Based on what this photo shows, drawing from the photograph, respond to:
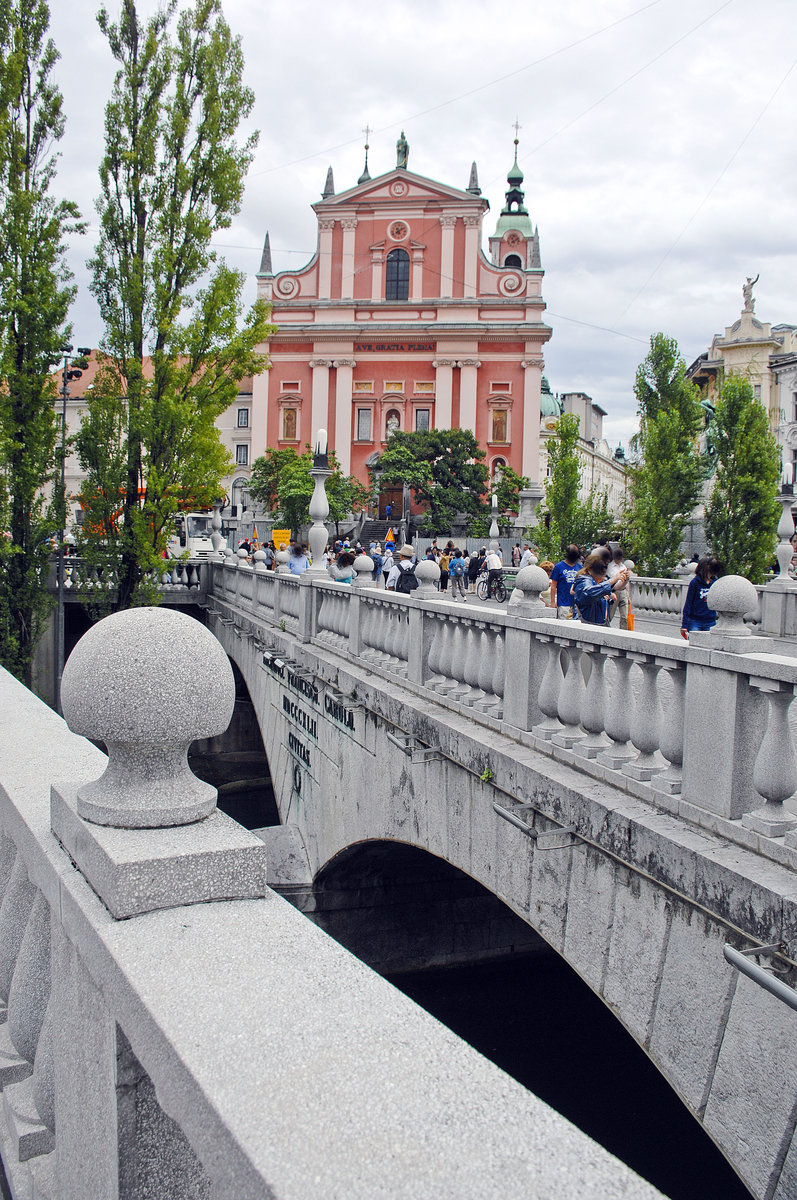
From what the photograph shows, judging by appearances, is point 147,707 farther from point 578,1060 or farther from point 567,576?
point 578,1060

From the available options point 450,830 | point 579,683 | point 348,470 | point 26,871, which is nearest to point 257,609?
point 450,830

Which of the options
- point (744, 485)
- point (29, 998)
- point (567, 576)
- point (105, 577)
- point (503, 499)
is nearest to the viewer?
point (29, 998)

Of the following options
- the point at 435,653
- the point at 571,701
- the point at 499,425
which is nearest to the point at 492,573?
the point at 435,653

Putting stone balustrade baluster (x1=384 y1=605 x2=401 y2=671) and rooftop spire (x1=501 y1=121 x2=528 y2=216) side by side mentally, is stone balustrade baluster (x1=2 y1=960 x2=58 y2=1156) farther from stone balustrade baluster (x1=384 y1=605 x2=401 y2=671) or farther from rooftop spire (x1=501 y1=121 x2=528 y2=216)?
rooftop spire (x1=501 y1=121 x2=528 y2=216)

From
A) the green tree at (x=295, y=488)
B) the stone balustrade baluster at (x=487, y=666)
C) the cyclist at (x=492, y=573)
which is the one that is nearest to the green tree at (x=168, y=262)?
the cyclist at (x=492, y=573)

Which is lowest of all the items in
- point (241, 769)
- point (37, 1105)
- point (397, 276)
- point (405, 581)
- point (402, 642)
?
point (241, 769)

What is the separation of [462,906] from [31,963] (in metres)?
9.13

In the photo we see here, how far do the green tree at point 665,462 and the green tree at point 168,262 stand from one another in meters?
11.9

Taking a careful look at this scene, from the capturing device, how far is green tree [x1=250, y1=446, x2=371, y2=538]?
5194 cm

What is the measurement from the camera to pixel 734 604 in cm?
377

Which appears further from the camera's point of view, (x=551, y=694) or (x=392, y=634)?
(x=392, y=634)

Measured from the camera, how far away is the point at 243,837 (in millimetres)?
2357

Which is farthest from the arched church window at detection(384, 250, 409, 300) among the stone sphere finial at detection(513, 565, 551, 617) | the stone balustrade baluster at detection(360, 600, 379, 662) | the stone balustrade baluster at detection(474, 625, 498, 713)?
the stone sphere finial at detection(513, 565, 551, 617)

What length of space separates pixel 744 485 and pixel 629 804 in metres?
20.5
